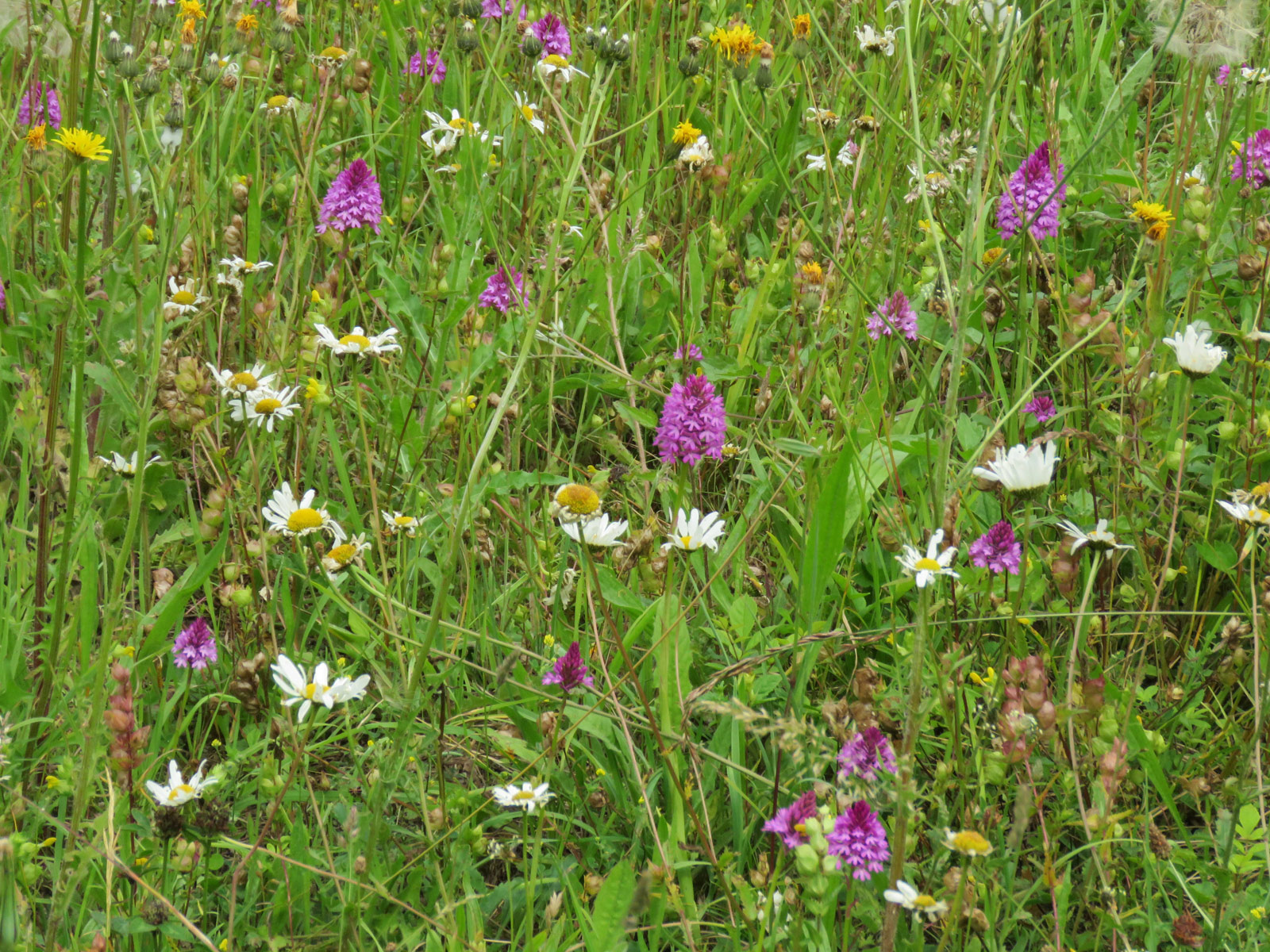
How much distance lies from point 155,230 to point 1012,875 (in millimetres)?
2073

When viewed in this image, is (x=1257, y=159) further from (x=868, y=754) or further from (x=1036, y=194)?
(x=868, y=754)

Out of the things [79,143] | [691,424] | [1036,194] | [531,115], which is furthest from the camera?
[531,115]

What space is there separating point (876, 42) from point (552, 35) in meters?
0.70

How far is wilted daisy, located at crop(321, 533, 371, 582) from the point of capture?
4.74 feet

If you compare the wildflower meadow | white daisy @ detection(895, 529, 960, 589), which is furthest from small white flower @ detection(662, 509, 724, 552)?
white daisy @ detection(895, 529, 960, 589)

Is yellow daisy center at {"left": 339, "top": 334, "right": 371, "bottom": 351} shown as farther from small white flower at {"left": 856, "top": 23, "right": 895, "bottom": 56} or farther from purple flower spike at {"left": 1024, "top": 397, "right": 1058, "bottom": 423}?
small white flower at {"left": 856, "top": 23, "right": 895, "bottom": 56}

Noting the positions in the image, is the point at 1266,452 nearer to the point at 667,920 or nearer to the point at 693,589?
the point at 693,589

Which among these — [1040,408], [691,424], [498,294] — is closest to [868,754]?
[691,424]

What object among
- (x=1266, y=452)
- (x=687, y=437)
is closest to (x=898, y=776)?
(x=687, y=437)

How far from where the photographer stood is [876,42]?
248 cm

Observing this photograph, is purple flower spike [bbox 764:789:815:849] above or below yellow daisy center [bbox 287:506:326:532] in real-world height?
above

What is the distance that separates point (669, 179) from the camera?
2754mm

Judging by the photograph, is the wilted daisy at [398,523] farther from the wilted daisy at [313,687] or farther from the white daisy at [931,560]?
the white daisy at [931,560]

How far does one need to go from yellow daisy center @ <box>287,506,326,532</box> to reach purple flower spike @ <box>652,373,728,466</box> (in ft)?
1.57
